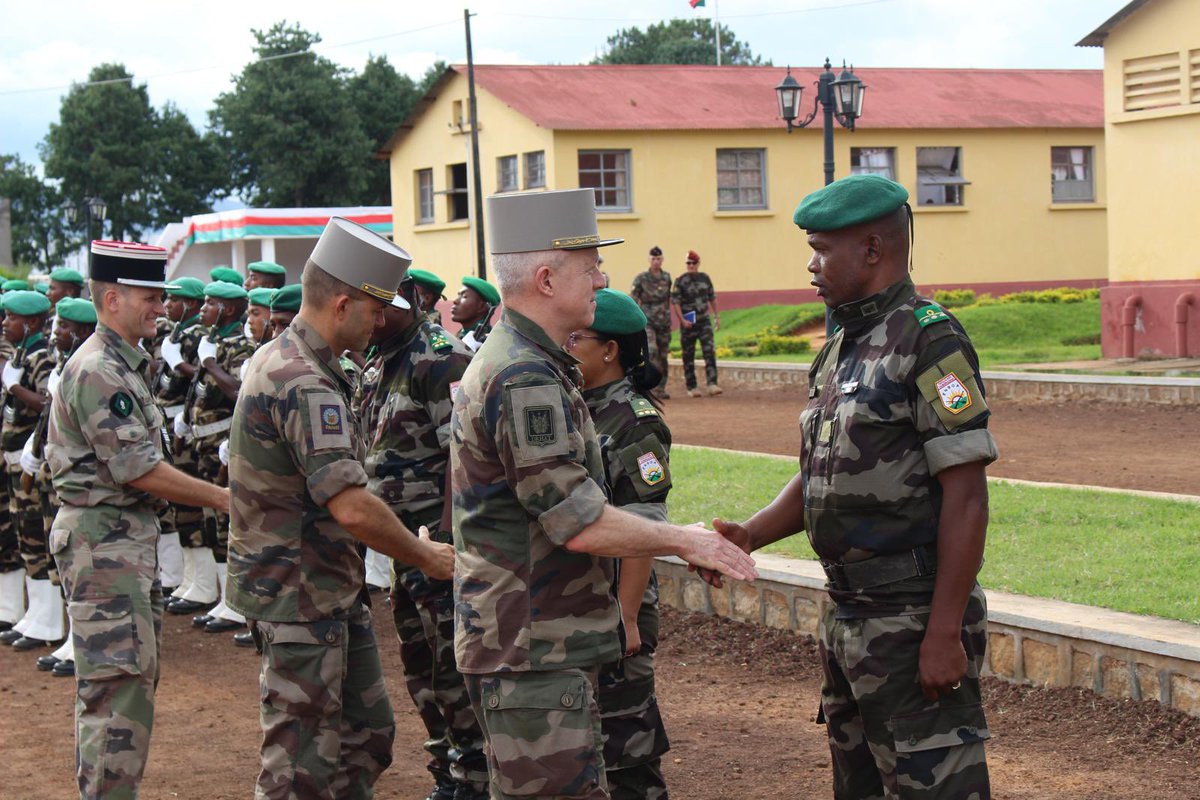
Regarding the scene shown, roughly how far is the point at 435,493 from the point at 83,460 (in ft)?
4.52

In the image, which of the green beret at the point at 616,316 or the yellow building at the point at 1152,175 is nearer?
the green beret at the point at 616,316

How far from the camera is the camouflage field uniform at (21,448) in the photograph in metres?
9.23

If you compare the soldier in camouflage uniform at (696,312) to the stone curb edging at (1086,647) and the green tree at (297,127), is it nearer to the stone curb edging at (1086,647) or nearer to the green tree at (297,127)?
the stone curb edging at (1086,647)

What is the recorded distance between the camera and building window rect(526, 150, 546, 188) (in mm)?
31234

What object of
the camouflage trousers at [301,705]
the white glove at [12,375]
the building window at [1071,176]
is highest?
the building window at [1071,176]

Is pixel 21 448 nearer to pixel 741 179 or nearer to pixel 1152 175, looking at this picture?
pixel 1152 175

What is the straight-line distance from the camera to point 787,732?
20.9 ft

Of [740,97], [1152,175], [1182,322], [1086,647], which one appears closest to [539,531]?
[1086,647]

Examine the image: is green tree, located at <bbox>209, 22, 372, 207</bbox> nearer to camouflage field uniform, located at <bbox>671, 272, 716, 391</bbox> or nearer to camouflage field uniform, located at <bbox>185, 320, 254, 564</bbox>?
camouflage field uniform, located at <bbox>671, 272, 716, 391</bbox>

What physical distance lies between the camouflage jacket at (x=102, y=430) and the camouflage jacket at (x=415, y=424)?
913mm

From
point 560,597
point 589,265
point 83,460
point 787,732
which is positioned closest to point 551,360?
point 589,265

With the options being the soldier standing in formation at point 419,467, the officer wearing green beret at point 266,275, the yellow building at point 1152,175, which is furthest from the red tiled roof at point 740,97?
the soldier standing in formation at point 419,467

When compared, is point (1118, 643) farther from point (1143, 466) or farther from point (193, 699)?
point (1143, 466)

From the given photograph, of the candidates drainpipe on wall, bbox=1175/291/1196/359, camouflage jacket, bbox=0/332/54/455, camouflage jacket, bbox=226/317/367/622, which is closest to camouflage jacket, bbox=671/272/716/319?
drainpipe on wall, bbox=1175/291/1196/359
